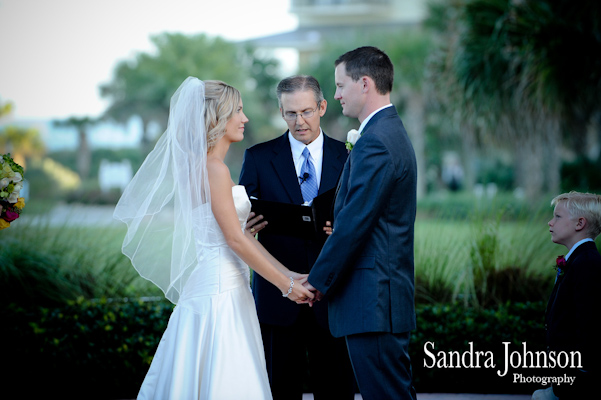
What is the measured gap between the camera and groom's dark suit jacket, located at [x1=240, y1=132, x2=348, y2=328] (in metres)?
3.68

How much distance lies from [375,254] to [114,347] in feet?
10.1

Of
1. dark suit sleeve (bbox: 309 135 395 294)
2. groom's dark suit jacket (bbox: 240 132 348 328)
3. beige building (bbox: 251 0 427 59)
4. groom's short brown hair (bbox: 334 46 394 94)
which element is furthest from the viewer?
beige building (bbox: 251 0 427 59)

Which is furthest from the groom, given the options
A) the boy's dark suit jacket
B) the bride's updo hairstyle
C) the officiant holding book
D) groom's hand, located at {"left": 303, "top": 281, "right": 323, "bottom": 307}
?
the boy's dark suit jacket

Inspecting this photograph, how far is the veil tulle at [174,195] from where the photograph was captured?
3271 mm

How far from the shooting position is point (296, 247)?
3.73m

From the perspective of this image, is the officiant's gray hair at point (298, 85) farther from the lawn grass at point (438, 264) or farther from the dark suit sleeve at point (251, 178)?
the lawn grass at point (438, 264)

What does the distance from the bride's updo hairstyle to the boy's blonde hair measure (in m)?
2.03

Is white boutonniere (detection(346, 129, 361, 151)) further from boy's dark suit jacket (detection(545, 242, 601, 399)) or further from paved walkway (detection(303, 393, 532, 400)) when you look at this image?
paved walkway (detection(303, 393, 532, 400))

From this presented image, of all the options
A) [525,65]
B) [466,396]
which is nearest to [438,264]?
[466,396]

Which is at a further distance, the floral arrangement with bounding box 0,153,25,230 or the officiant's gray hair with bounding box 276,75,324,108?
the officiant's gray hair with bounding box 276,75,324,108

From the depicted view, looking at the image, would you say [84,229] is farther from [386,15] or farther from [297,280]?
[386,15]

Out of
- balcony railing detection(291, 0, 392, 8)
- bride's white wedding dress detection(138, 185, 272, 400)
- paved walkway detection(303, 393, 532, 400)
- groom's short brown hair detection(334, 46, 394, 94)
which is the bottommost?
paved walkway detection(303, 393, 532, 400)

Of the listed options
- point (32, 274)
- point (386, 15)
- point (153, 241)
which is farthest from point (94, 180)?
point (153, 241)

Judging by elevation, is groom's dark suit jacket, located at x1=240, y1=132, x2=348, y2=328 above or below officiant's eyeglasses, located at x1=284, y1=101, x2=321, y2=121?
below
